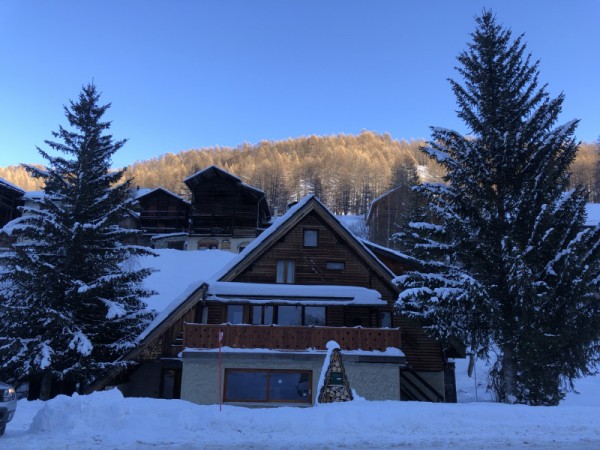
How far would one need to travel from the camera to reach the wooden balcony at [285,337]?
1703 cm

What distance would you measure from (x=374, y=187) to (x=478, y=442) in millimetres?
100643

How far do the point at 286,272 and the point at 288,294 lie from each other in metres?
1.75

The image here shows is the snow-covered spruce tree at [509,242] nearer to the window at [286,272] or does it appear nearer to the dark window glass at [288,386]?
the dark window glass at [288,386]

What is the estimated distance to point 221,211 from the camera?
49.1 meters

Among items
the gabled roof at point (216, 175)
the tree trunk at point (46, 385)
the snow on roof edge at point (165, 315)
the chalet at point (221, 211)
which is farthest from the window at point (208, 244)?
the tree trunk at point (46, 385)

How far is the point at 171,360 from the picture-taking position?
1855 centimetres

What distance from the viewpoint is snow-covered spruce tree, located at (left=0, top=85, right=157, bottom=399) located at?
50.8ft

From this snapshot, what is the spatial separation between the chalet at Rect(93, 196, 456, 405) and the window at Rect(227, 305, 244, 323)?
45 millimetres

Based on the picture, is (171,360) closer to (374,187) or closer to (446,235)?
(446,235)

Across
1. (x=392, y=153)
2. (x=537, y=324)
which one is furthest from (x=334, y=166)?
(x=537, y=324)

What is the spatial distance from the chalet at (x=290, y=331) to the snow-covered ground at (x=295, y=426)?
21.3 ft

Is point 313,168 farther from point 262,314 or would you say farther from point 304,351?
point 304,351

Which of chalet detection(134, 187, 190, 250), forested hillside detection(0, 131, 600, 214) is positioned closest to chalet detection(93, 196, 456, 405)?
chalet detection(134, 187, 190, 250)

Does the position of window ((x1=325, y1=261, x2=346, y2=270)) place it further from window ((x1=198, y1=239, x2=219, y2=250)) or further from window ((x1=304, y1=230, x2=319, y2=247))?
window ((x1=198, y1=239, x2=219, y2=250))
